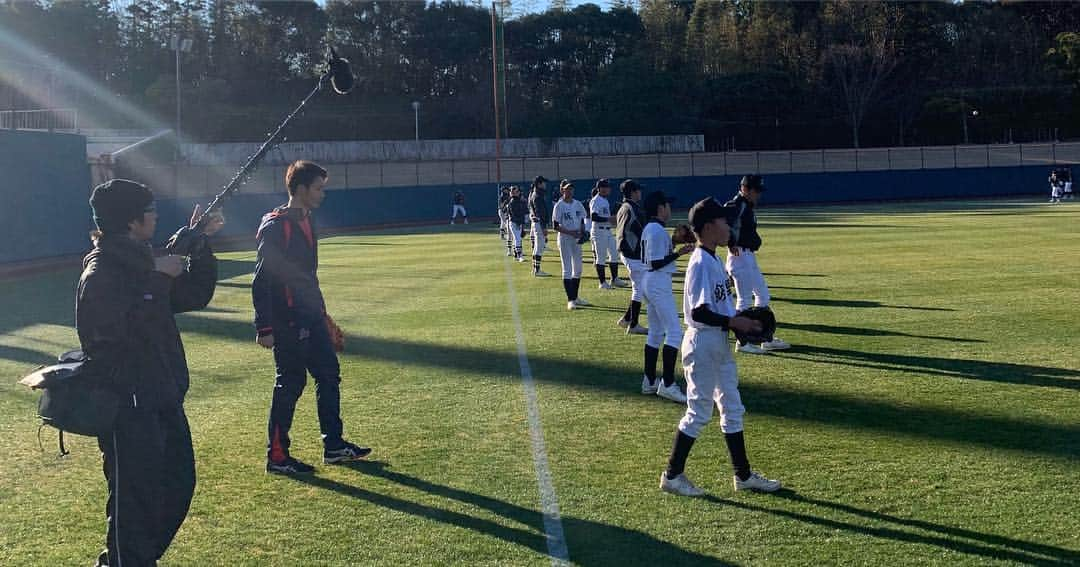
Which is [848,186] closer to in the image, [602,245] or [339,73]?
[602,245]

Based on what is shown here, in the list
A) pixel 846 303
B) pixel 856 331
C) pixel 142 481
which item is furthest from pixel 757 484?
pixel 846 303

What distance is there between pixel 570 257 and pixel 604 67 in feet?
234

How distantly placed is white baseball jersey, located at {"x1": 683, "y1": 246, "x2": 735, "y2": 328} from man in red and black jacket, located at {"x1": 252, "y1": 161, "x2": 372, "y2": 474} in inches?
106

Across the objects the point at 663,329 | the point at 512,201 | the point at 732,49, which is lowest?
the point at 663,329

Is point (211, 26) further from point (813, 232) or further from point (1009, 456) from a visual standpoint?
point (1009, 456)

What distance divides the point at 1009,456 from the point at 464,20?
87559 millimetres

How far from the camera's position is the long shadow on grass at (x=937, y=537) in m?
5.13

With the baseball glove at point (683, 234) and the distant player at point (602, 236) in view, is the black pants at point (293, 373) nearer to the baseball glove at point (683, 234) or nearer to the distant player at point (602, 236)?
the baseball glove at point (683, 234)

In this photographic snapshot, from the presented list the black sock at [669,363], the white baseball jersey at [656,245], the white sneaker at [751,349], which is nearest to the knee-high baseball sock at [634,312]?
the white sneaker at [751,349]

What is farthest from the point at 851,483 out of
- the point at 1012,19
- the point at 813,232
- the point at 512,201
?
the point at 1012,19

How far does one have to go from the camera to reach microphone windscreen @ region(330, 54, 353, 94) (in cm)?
623

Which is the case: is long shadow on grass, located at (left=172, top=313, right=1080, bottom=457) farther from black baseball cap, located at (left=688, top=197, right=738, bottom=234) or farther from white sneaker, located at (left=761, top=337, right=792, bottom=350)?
black baseball cap, located at (left=688, top=197, right=738, bottom=234)

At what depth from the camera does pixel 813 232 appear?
3161cm

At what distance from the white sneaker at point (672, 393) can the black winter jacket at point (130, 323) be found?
5280mm
